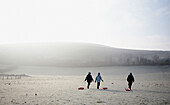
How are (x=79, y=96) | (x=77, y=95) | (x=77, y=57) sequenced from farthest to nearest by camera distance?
(x=77, y=57), (x=77, y=95), (x=79, y=96)

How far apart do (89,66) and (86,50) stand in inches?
359

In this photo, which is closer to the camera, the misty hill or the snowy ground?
the snowy ground

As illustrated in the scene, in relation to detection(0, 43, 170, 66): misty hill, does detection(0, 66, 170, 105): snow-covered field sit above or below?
below

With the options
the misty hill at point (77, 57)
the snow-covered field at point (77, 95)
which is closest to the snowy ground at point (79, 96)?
the snow-covered field at point (77, 95)

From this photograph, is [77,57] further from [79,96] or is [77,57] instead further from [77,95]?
[79,96]

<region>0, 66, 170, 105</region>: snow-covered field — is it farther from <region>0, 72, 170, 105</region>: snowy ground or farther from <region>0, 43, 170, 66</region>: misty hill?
<region>0, 43, 170, 66</region>: misty hill

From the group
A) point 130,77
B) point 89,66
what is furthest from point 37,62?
point 130,77

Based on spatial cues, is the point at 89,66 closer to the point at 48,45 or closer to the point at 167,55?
the point at 48,45

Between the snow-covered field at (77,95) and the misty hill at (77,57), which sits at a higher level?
the misty hill at (77,57)

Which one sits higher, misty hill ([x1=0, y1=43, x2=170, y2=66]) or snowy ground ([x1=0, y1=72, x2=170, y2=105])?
misty hill ([x1=0, y1=43, x2=170, y2=66])

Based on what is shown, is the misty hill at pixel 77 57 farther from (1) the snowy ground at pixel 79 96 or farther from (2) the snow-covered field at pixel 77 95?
(1) the snowy ground at pixel 79 96

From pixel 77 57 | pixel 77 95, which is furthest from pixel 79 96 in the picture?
pixel 77 57

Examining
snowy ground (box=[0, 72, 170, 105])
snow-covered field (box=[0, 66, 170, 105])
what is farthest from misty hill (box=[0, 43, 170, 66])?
snowy ground (box=[0, 72, 170, 105])

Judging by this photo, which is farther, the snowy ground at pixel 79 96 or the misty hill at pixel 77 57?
the misty hill at pixel 77 57
